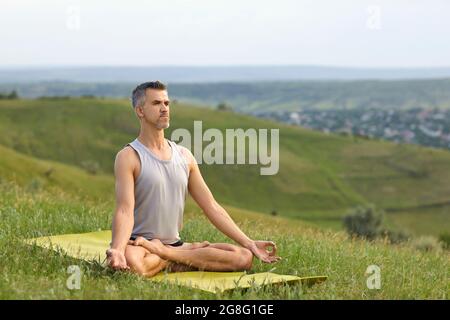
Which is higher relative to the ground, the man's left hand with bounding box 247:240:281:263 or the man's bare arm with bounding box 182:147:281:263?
the man's bare arm with bounding box 182:147:281:263

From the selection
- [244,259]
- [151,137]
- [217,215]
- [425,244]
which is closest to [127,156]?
[151,137]

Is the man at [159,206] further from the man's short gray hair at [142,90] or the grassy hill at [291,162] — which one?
the grassy hill at [291,162]

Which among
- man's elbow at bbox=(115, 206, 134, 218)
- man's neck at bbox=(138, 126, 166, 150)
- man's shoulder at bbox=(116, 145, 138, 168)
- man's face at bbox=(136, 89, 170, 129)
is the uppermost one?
man's face at bbox=(136, 89, 170, 129)

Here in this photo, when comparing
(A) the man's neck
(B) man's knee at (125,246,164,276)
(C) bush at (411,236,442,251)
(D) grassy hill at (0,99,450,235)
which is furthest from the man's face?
(D) grassy hill at (0,99,450,235)

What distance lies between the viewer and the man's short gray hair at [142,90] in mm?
8969

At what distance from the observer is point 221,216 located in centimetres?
945

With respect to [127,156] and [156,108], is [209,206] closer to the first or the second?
[127,156]

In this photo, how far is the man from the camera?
29.0 feet

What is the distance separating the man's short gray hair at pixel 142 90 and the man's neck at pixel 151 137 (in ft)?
1.13

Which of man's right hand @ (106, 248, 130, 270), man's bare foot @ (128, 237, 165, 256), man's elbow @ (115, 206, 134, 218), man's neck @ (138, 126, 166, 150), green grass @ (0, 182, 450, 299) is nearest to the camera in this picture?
green grass @ (0, 182, 450, 299)

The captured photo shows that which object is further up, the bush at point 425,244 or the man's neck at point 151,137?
the man's neck at point 151,137

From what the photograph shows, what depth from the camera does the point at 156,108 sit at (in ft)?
29.2

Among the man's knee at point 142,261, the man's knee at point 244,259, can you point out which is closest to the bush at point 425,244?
the man's knee at point 244,259

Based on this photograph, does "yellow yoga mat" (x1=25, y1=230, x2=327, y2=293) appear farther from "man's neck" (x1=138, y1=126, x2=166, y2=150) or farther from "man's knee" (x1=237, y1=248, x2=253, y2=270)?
"man's neck" (x1=138, y1=126, x2=166, y2=150)
